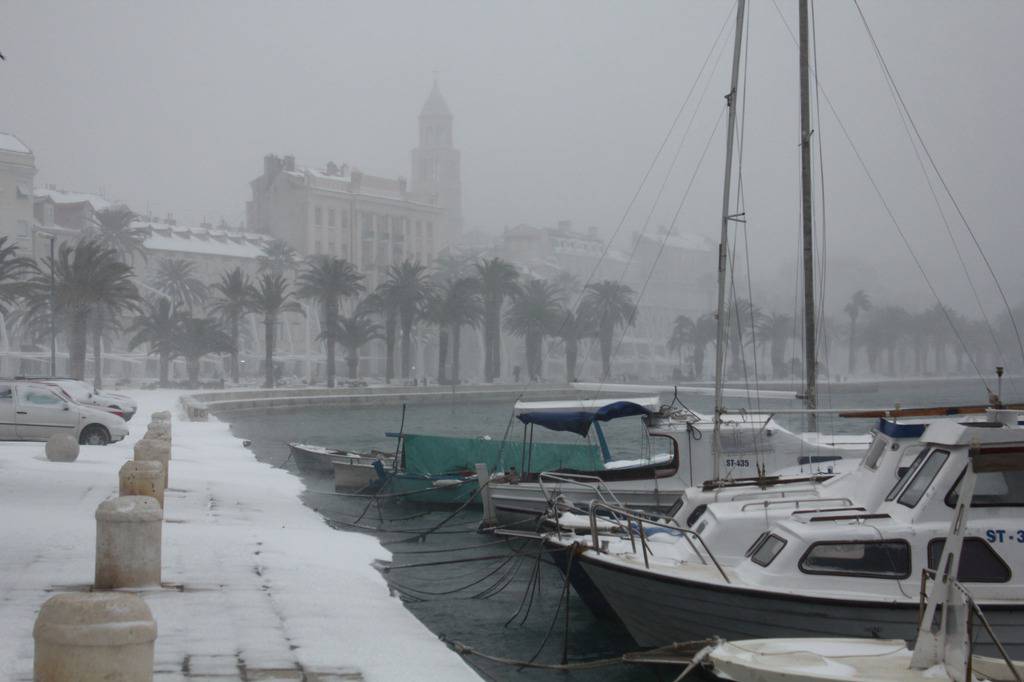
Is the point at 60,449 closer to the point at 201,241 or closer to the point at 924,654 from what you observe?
the point at 924,654

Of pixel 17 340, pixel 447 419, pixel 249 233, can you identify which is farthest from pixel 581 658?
pixel 249 233

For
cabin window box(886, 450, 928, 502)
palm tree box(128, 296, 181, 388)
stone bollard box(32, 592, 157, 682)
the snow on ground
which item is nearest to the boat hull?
cabin window box(886, 450, 928, 502)

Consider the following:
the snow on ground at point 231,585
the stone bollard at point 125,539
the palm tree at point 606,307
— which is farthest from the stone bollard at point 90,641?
the palm tree at point 606,307

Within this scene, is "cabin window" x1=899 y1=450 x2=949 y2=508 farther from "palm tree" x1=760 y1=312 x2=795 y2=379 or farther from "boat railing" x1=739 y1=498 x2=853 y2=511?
"palm tree" x1=760 y1=312 x2=795 y2=379

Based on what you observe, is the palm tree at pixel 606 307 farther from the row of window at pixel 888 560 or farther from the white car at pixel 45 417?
the row of window at pixel 888 560

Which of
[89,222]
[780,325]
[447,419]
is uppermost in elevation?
[89,222]

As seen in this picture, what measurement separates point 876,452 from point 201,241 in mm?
122724

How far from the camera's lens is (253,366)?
114062 mm

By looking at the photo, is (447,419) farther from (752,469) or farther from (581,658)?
(581,658)

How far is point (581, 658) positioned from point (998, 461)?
21.5ft

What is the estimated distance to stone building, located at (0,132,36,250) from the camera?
4060 inches

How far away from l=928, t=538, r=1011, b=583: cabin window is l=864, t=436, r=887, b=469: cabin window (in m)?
2.26

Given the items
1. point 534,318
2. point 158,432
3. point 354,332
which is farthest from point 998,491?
point 534,318

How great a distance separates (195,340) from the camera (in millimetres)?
84062
